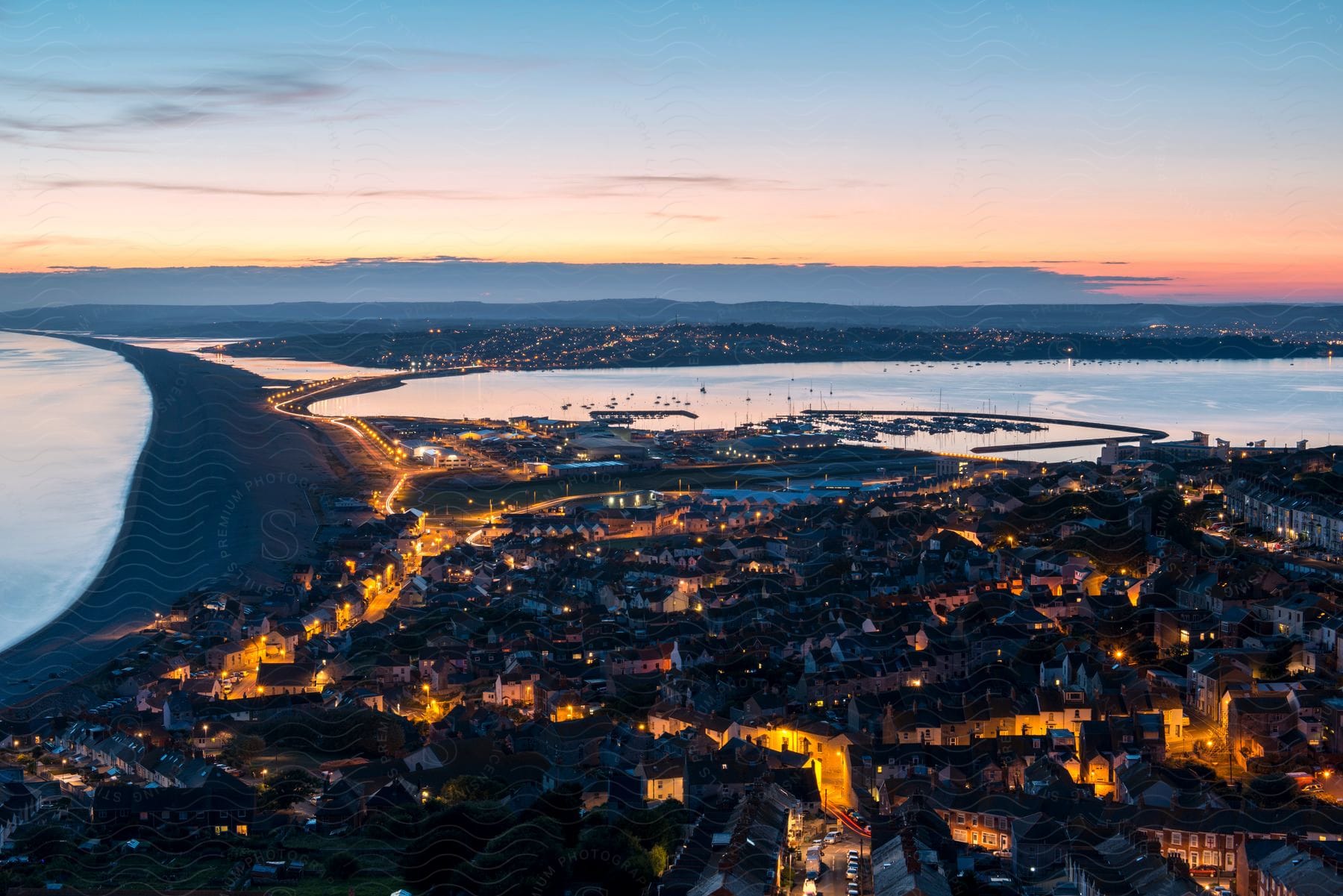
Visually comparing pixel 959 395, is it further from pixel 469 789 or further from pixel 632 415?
pixel 469 789

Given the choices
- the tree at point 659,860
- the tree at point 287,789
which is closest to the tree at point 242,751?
the tree at point 287,789

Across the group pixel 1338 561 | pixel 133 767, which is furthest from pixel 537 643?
pixel 1338 561

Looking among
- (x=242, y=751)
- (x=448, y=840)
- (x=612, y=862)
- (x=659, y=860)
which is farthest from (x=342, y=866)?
(x=242, y=751)

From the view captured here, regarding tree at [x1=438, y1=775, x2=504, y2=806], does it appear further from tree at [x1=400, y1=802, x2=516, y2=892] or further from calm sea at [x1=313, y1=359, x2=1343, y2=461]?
calm sea at [x1=313, y1=359, x2=1343, y2=461]

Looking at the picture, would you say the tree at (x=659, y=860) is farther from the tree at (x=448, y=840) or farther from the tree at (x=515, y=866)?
the tree at (x=448, y=840)

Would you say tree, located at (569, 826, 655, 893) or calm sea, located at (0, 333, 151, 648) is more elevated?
tree, located at (569, 826, 655, 893)

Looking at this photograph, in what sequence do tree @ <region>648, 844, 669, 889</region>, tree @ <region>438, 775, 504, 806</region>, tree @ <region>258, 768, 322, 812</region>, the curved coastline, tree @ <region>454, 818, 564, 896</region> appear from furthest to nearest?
the curved coastline, tree @ <region>258, 768, 322, 812</region>, tree @ <region>438, 775, 504, 806</region>, tree @ <region>648, 844, 669, 889</region>, tree @ <region>454, 818, 564, 896</region>

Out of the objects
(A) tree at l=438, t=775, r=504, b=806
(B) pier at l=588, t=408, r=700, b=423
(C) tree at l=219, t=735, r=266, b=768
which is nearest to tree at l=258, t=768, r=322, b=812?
(C) tree at l=219, t=735, r=266, b=768
